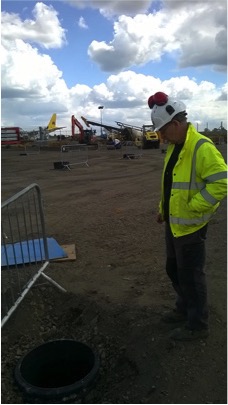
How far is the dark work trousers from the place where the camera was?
3639mm

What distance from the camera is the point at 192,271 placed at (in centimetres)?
372

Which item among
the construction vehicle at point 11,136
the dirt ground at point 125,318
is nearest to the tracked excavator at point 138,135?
the construction vehicle at point 11,136

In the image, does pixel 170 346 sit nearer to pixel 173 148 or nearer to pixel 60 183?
pixel 173 148

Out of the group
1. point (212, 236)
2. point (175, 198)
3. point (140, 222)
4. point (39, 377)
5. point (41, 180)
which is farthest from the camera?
point (41, 180)

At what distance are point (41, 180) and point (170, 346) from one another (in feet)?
46.6

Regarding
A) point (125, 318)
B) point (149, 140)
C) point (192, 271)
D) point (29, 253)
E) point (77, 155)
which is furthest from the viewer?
Answer: point (149, 140)

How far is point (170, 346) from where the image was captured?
3793 millimetres

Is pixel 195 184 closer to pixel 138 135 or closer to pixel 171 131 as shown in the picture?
pixel 171 131

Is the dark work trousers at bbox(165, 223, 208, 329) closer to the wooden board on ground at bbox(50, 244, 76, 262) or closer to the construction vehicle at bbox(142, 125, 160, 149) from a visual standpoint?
the wooden board on ground at bbox(50, 244, 76, 262)

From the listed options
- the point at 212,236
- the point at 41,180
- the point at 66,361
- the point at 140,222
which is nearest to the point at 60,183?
the point at 41,180

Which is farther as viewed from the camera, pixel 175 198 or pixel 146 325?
pixel 146 325

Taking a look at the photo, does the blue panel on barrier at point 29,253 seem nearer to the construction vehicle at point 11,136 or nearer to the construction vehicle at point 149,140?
the construction vehicle at point 149,140

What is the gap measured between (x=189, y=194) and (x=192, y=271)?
0.76 meters

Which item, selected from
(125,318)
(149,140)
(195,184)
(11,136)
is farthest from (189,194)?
(11,136)
